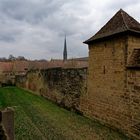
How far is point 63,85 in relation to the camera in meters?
17.1

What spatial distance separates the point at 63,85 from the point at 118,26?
716 centimetres

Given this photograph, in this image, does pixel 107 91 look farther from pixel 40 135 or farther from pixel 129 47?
pixel 40 135

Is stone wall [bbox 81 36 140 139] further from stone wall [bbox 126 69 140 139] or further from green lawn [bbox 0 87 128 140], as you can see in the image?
green lawn [bbox 0 87 128 140]

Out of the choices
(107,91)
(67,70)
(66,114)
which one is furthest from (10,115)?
(67,70)

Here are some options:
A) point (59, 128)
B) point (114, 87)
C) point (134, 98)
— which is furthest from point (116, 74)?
point (59, 128)

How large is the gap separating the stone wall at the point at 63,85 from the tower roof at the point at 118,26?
234 cm

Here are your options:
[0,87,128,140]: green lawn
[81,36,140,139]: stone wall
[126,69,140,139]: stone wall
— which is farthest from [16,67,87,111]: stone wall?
[126,69,140,139]: stone wall

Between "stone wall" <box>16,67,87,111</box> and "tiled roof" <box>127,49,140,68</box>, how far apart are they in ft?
13.0

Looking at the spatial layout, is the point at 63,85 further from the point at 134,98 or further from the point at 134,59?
the point at 134,98

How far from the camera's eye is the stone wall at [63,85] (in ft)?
47.0

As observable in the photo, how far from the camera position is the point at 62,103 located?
55.6 feet

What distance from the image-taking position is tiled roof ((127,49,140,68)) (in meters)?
9.54

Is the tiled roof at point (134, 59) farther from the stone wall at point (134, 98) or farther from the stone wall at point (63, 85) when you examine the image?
the stone wall at point (63, 85)

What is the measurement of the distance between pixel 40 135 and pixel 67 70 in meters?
7.28
